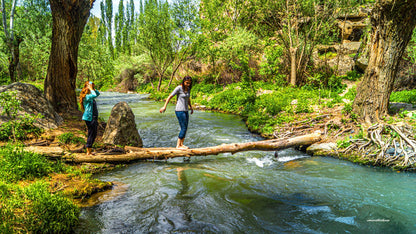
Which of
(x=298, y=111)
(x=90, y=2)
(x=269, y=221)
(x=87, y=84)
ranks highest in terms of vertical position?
(x=90, y=2)

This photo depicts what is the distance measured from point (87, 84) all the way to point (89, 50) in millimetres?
22548

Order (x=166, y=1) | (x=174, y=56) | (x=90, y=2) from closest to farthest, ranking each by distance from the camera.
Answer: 1. (x=90, y=2)
2. (x=166, y=1)
3. (x=174, y=56)

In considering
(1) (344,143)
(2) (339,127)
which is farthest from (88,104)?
(2) (339,127)

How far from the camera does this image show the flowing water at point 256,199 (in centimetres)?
334

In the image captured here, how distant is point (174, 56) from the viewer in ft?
100

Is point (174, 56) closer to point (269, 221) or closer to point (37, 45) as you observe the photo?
point (37, 45)

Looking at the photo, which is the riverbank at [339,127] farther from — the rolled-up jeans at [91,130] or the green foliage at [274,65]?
the rolled-up jeans at [91,130]

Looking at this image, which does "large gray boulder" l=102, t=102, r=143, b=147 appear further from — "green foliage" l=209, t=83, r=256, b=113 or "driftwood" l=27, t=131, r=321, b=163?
"green foliage" l=209, t=83, r=256, b=113

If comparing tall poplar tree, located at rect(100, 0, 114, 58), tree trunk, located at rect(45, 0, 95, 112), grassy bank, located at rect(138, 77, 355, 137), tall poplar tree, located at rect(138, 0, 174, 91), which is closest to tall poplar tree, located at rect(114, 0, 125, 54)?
tall poplar tree, located at rect(100, 0, 114, 58)

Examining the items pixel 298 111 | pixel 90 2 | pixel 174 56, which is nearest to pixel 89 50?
pixel 174 56

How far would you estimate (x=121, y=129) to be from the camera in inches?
257

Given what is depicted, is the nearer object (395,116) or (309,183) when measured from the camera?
(309,183)

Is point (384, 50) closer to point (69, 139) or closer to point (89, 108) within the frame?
point (89, 108)

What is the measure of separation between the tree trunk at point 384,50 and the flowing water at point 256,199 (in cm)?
243
